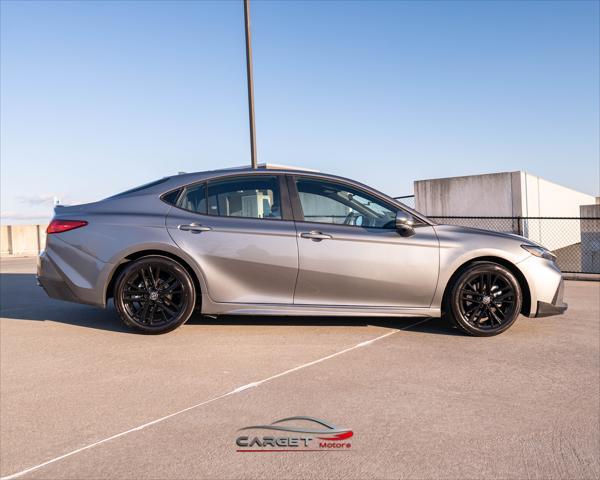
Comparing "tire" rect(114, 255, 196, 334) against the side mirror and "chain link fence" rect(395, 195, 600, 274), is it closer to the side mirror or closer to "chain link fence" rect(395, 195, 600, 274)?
the side mirror

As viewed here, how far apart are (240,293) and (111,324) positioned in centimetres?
157

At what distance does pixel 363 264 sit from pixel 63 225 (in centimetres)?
295

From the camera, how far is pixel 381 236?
16.5ft

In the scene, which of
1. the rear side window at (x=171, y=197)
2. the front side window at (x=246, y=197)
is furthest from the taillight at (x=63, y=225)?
the front side window at (x=246, y=197)

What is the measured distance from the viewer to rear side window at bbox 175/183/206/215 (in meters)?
5.11

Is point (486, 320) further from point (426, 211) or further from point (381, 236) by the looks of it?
point (426, 211)

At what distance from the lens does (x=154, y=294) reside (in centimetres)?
491

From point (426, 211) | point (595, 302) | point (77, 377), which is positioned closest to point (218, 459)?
point (77, 377)

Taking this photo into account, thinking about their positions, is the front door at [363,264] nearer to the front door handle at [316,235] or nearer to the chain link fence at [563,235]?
the front door handle at [316,235]

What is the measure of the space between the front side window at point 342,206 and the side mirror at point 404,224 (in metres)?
0.12

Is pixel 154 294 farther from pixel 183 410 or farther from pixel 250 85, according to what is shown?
pixel 250 85

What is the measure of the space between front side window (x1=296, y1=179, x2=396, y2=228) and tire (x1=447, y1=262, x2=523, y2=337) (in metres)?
0.89

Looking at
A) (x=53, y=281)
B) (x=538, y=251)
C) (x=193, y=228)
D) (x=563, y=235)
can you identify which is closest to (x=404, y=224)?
(x=538, y=251)
